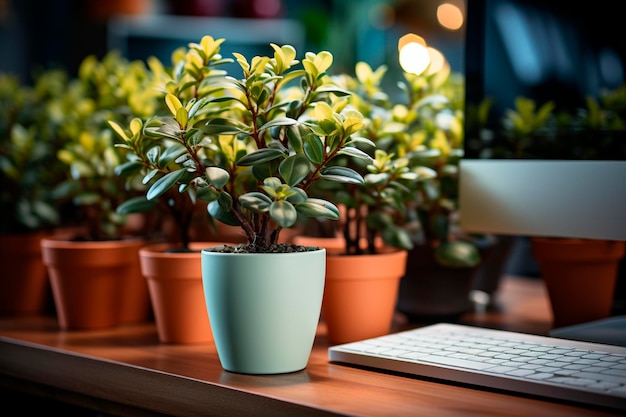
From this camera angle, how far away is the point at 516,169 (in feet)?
3.47

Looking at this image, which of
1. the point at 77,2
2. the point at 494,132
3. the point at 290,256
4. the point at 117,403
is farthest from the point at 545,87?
the point at 77,2

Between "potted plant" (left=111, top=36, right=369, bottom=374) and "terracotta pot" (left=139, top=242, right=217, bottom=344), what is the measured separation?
125mm

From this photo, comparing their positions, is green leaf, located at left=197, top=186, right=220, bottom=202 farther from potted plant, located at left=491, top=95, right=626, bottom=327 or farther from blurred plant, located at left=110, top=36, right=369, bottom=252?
potted plant, located at left=491, top=95, right=626, bottom=327

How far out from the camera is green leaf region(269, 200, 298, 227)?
81 centimetres

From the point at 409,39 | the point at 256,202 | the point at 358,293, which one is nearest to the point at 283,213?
the point at 256,202

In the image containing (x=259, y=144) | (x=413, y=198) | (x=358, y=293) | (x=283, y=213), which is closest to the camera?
(x=283, y=213)

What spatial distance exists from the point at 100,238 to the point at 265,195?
46cm

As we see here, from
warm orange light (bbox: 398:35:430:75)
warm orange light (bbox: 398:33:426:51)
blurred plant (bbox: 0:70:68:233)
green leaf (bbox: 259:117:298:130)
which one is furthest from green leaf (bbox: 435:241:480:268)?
warm orange light (bbox: 398:33:426:51)

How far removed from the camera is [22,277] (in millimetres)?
1354

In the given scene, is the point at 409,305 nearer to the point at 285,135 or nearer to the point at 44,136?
the point at 285,135

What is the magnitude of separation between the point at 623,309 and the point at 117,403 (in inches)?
24.9

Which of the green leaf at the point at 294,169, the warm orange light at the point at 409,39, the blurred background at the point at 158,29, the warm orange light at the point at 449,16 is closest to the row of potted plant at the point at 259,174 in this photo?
the green leaf at the point at 294,169

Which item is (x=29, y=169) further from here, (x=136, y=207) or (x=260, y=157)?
(x=260, y=157)

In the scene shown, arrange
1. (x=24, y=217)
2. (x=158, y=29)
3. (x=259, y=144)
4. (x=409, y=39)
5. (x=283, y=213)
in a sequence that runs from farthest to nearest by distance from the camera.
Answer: (x=409, y=39) < (x=158, y=29) < (x=24, y=217) < (x=259, y=144) < (x=283, y=213)
